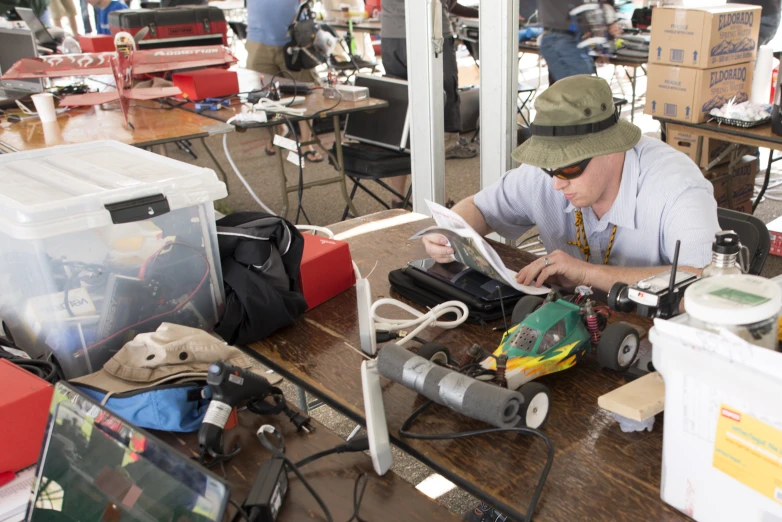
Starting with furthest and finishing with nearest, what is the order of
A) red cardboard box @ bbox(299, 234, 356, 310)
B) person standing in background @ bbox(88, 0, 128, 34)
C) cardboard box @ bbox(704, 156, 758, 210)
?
person standing in background @ bbox(88, 0, 128, 34) < cardboard box @ bbox(704, 156, 758, 210) < red cardboard box @ bbox(299, 234, 356, 310)

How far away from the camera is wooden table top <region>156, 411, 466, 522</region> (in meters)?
0.94

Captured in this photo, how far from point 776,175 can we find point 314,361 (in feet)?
13.9

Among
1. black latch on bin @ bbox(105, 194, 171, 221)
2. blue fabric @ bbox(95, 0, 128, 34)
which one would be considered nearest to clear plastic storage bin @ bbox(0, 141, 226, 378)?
black latch on bin @ bbox(105, 194, 171, 221)

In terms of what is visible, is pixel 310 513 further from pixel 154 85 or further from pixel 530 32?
pixel 530 32

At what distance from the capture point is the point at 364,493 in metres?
0.97

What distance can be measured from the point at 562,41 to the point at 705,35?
0.99 m

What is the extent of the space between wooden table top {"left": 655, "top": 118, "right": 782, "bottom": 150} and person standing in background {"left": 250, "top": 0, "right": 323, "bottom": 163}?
2.28 m

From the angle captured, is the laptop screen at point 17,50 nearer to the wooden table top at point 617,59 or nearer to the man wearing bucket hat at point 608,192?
the wooden table top at point 617,59

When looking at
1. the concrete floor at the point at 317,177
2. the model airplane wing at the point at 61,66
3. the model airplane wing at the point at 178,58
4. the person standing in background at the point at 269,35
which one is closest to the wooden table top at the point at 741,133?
the concrete floor at the point at 317,177

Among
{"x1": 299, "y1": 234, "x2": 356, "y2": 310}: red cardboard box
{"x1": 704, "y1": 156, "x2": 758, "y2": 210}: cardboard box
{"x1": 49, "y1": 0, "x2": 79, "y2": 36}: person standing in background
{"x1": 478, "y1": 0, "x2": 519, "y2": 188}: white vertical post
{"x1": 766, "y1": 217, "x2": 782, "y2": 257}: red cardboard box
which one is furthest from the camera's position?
{"x1": 49, "y1": 0, "x2": 79, "y2": 36}: person standing in background

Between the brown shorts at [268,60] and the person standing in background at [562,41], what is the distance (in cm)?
154

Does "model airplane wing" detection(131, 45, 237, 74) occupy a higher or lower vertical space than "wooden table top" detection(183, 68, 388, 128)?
higher

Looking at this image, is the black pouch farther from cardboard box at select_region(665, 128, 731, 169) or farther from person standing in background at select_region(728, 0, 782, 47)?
person standing in background at select_region(728, 0, 782, 47)

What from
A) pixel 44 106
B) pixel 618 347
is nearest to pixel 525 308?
pixel 618 347
